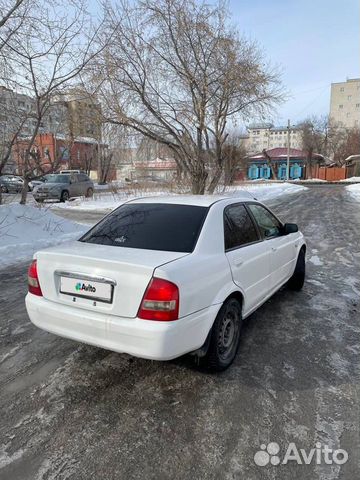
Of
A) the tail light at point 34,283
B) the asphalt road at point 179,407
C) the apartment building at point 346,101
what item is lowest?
the asphalt road at point 179,407

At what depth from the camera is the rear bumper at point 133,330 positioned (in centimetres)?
261

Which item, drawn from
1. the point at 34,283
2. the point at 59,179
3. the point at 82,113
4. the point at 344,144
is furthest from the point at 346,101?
the point at 34,283

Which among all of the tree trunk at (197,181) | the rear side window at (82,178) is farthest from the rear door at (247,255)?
the rear side window at (82,178)

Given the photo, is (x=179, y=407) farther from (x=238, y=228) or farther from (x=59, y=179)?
(x=59, y=179)

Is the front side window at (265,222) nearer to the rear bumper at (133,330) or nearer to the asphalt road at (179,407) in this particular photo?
the asphalt road at (179,407)

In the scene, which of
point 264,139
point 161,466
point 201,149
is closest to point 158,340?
point 161,466

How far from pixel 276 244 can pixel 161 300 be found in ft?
7.13

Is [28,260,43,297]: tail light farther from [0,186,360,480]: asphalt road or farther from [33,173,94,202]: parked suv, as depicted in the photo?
[33,173,94,202]: parked suv

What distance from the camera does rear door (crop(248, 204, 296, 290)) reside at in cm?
418

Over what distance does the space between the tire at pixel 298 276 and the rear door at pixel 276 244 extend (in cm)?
33

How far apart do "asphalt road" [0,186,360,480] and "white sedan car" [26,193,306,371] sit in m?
0.37

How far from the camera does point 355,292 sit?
523cm

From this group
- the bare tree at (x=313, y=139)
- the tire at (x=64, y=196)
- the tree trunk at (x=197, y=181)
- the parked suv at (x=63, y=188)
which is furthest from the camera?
the bare tree at (x=313, y=139)

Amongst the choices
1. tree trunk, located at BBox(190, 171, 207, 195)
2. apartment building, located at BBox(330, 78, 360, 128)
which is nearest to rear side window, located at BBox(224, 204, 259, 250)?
tree trunk, located at BBox(190, 171, 207, 195)
